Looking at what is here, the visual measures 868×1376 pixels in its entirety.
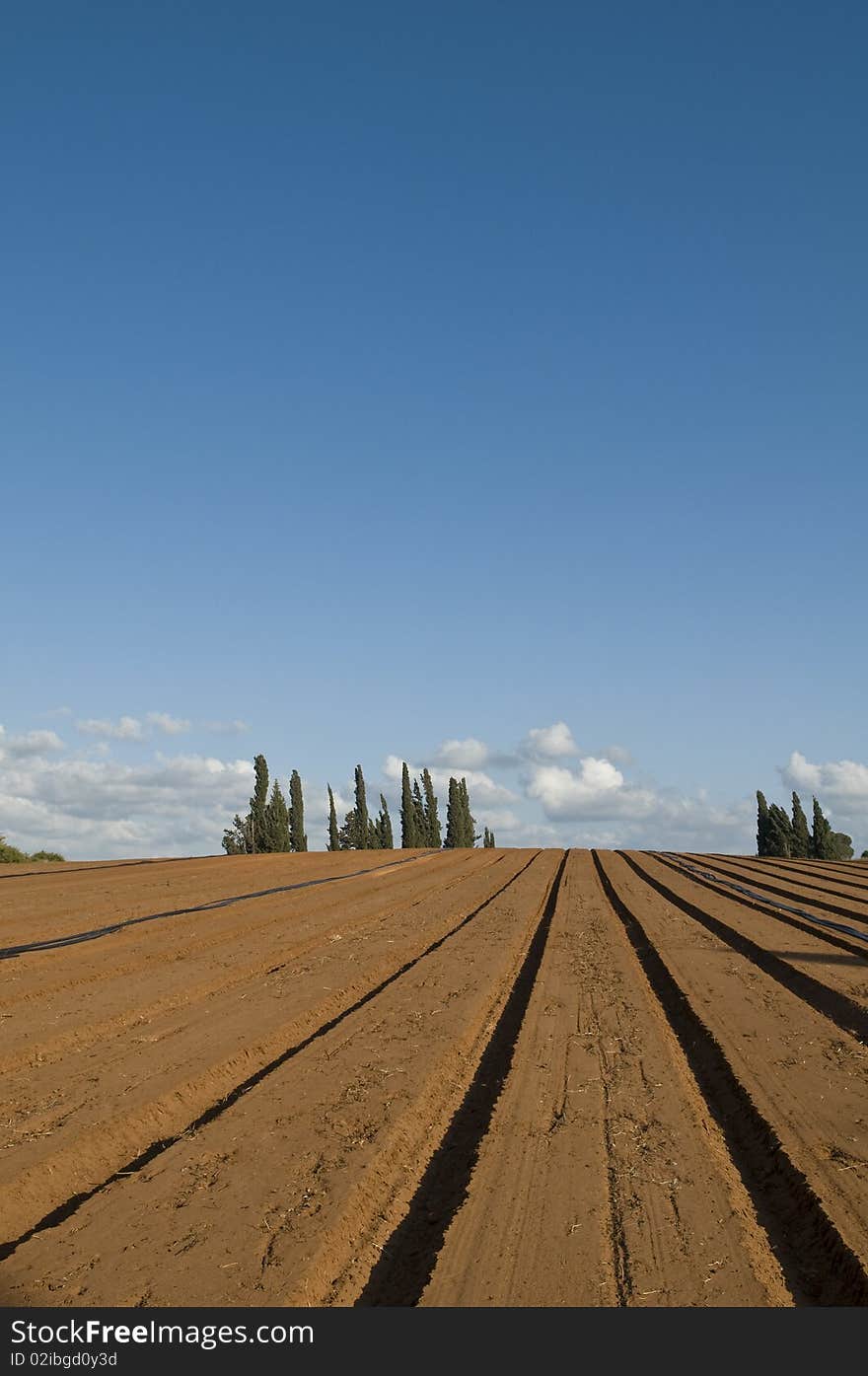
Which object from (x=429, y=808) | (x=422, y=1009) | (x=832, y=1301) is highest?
(x=429, y=808)

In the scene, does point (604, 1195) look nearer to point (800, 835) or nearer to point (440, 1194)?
point (440, 1194)

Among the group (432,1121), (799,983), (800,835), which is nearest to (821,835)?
(800,835)

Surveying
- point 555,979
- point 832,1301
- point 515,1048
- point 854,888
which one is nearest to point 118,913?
point 555,979

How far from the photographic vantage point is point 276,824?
6881cm

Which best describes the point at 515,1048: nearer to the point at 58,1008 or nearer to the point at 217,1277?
the point at 217,1277

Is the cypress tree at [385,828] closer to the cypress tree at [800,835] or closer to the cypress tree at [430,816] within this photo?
the cypress tree at [430,816]

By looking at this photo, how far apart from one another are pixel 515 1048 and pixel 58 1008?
444 centimetres

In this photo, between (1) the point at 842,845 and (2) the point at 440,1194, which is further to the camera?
(1) the point at 842,845

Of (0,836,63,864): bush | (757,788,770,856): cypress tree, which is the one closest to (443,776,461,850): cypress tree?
(757,788,770,856): cypress tree

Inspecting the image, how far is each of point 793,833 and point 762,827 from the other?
2.26m

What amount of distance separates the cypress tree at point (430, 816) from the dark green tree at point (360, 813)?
557 cm

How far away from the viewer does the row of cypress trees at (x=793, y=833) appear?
61.6 m

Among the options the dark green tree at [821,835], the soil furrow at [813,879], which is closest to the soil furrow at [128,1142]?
the soil furrow at [813,879]

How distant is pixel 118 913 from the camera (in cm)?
1515
